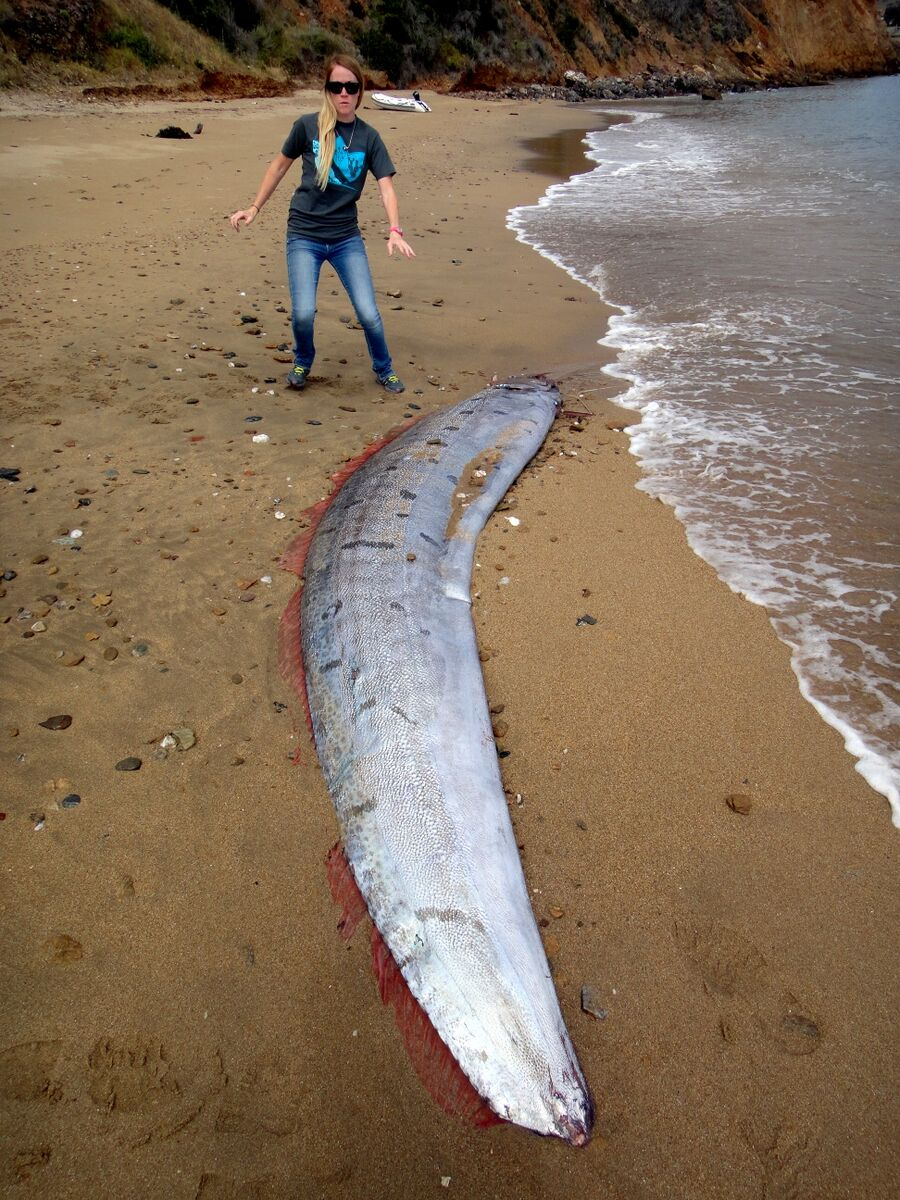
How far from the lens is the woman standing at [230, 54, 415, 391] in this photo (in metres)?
4.65

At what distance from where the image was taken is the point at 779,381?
583 cm

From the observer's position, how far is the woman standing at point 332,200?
4.65 m

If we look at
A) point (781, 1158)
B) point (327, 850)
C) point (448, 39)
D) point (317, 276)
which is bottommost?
point (781, 1158)

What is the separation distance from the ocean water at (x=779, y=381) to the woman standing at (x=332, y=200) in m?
2.10

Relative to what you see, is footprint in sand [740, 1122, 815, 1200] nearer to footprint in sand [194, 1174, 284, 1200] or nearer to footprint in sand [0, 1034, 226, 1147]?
footprint in sand [194, 1174, 284, 1200]

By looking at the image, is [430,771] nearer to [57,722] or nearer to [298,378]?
[57,722]

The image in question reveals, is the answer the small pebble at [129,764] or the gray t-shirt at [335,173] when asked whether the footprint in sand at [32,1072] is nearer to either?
the small pebble at [129,764]

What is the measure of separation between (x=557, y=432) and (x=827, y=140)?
19.3m

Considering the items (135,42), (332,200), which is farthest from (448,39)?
(332,200)

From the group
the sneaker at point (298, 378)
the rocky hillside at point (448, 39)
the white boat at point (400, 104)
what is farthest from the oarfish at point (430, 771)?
the white boat at point (400, 104)

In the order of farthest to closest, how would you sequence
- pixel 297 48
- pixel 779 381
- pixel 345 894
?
1. pixel 297 48
2. pixel 779 381
3. pixel 345 894

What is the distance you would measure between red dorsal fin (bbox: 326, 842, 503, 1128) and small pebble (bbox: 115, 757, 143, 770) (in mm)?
984

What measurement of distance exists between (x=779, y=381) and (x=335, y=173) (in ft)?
11.5

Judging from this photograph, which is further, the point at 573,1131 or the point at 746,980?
the point at 746,980
